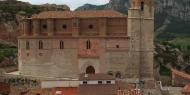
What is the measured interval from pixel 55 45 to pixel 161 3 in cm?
12702

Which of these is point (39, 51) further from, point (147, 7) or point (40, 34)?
point (147, 7)

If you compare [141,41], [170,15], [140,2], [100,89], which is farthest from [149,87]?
[170,15]

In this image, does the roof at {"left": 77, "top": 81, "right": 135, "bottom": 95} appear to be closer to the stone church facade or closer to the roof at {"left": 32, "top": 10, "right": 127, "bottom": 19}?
the stone church facade

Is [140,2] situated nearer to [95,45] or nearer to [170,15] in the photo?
[95,45]

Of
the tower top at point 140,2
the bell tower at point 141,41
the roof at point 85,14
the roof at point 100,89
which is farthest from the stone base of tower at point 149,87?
the roof at point 100,89

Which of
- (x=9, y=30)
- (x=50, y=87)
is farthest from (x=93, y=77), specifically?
(x=9, y=30)

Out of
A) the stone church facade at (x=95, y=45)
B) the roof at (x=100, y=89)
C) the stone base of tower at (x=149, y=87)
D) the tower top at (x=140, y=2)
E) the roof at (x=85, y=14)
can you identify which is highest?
the tower top at (x=140, y=2)

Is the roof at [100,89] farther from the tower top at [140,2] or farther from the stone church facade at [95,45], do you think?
the tower top at [140,2]

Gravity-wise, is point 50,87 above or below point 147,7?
below

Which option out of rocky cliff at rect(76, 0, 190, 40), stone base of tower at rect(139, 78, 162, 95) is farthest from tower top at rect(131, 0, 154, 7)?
rocky cliff at rect(76, 0, 190, 40)

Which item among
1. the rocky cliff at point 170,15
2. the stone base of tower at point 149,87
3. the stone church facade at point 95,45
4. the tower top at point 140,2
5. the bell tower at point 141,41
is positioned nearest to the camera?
the stone base of tower at point 149,87

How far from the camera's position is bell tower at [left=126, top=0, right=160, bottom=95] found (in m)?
69.7

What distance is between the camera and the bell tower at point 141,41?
229 feet

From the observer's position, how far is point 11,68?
85250mm
